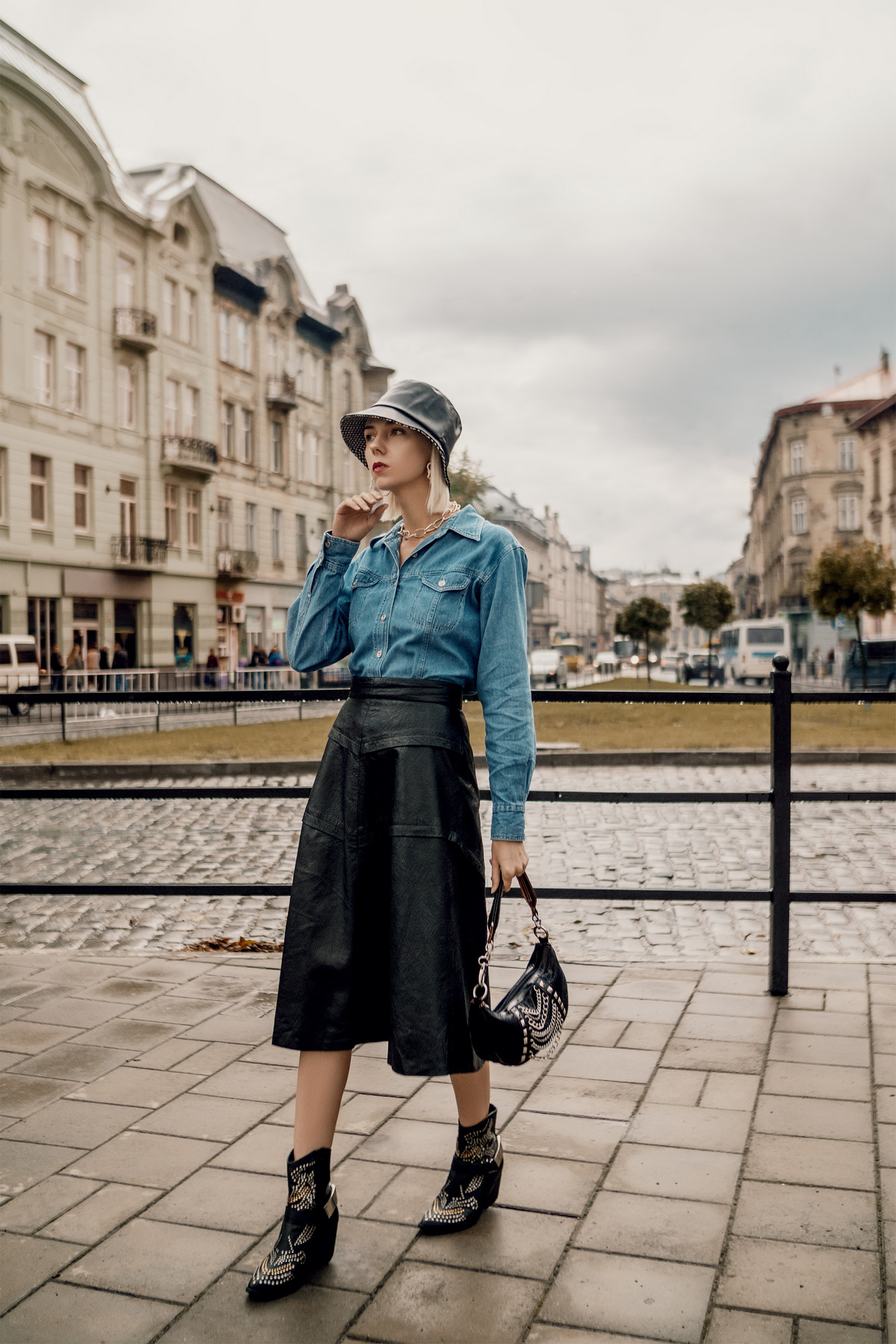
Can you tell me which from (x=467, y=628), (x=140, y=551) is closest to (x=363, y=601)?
(x=467, y=628)

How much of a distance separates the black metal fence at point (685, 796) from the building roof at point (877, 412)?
153 ft

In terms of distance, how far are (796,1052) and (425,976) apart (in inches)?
70.5

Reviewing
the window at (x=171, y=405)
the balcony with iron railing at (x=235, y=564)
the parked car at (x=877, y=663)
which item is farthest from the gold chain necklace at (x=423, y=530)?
the balcony with iron railing at (x=235, y=564)

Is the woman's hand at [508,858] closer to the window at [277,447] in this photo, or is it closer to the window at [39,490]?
the window at [39,490]

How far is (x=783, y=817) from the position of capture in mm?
4379

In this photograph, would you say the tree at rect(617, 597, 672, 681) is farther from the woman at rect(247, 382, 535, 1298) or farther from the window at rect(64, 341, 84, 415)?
the woman at rect(247, 382, 535, 1298)

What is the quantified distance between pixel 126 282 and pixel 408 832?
3578 cm

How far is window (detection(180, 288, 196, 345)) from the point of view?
37.9 metres

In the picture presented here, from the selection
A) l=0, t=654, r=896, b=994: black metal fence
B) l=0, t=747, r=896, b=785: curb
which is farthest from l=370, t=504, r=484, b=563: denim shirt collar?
l=0, t=747, r=896, b=785: curb

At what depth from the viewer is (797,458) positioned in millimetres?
67812

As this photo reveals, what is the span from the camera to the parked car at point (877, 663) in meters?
36.0

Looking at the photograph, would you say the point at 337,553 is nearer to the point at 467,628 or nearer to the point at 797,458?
the point at 467,628

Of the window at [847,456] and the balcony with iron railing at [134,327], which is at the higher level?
the window at [847,456]

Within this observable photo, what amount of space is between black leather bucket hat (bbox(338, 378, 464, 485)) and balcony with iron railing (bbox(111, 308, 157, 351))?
3360cm
